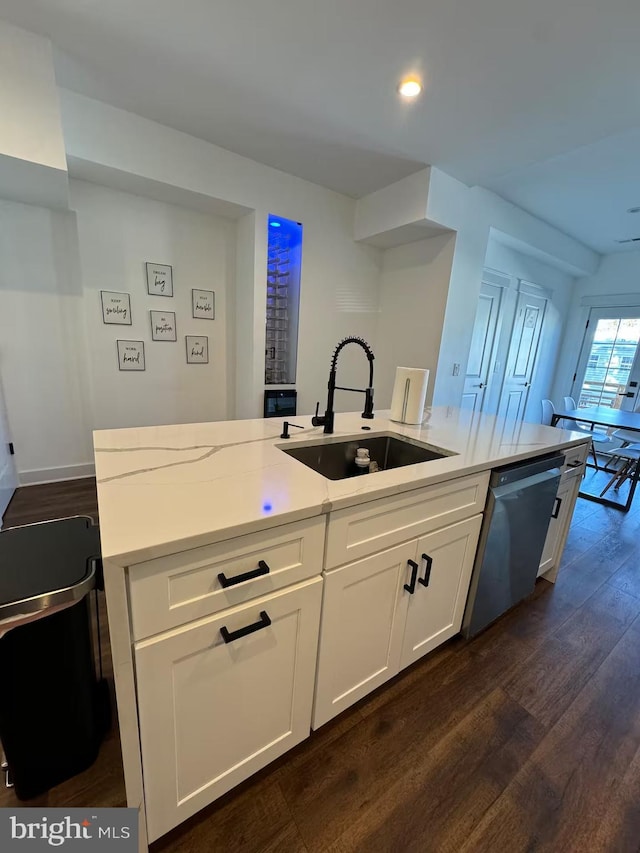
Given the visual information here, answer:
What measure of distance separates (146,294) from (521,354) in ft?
14.9

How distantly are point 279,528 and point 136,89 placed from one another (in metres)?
2.80

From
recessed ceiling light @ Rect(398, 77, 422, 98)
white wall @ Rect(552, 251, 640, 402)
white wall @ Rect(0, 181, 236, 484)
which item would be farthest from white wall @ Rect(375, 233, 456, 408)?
white wall @ Rect(552, 251, 640, 402)

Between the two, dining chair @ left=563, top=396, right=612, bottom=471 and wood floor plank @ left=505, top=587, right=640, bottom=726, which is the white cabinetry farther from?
dining chair @ left=563, top=396, right=612, bottom=471

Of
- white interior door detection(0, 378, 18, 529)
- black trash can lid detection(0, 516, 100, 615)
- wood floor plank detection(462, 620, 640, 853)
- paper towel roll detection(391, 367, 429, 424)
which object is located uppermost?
paper towel roll detection(391, 367, 429, 424)

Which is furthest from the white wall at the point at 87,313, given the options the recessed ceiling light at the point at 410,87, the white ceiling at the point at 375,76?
the recessed ceiling light at the point at 410,87

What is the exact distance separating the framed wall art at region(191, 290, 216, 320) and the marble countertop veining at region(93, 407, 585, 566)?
6.80ft

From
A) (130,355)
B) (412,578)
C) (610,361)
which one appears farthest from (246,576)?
(610,361)

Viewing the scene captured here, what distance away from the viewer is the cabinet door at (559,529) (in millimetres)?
1920

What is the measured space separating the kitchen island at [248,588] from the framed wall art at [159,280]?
2102mm

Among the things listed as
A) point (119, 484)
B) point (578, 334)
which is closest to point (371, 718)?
point (119, 484)

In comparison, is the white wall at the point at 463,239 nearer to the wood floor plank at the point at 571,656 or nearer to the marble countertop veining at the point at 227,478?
the marble countertop veining at the point at 227,478

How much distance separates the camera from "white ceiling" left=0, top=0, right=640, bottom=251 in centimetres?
156

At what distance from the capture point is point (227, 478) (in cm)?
103

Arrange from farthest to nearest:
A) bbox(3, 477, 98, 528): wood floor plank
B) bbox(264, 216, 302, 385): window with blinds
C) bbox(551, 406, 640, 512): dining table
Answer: bbox(264, 216, 302, 385): window with blinds, bbox(551, 406, 640, 512): dining table, bbox(3, 477, 98, 528): wood floor plank
